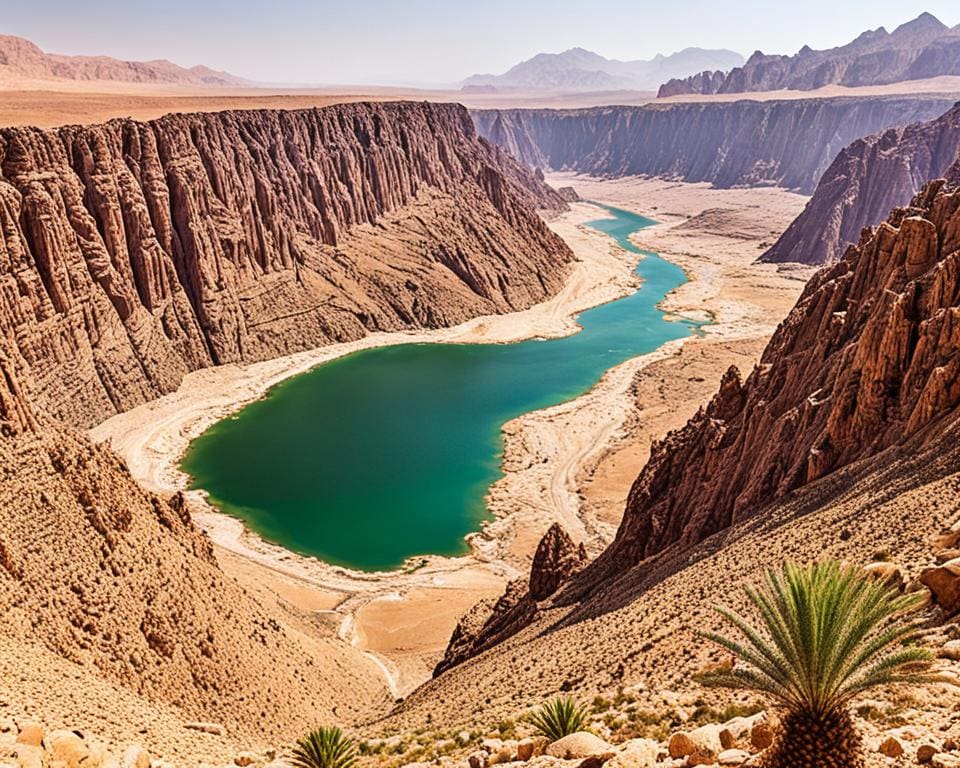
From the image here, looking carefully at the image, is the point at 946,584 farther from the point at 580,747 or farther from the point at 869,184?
the point at 869,184

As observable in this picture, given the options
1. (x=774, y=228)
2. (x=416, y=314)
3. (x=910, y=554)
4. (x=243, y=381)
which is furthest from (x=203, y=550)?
(x=774, y=228)

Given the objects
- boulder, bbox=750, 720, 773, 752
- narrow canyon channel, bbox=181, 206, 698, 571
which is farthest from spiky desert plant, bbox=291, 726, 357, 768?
narrow canyon channel, bbox=181, 206, 698, 571

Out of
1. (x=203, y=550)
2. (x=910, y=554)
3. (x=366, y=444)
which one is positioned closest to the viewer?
(x=910, y=554)

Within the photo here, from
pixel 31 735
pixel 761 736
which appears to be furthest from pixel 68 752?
pixel 761 736

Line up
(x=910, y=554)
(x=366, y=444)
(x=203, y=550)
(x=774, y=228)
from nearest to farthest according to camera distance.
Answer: (x=910, y=554) < (x=203, y=550) < (x=366, y=444) < (x=774, y=228)

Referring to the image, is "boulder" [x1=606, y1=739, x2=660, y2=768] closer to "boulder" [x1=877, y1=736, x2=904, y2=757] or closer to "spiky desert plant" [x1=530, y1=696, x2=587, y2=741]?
"spiky desert plant" [x1=530, y1=696, x2=587, y2=741]

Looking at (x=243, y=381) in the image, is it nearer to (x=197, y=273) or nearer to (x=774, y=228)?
(x=197, y=273)

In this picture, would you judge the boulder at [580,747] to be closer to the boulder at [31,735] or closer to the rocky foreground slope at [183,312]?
the boulder at [31,735]
